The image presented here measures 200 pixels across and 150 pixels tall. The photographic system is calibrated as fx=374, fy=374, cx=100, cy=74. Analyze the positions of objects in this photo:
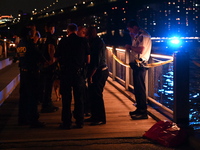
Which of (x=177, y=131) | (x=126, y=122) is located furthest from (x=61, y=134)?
(x=177, y=131)

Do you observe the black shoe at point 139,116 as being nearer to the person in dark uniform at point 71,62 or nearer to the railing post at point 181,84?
the railing post at point 181,84

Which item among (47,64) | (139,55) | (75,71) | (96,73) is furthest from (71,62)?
(47,64)

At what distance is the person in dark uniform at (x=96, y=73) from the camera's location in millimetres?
6312

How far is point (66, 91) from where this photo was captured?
6.00 meters

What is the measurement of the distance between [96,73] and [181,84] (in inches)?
58.1

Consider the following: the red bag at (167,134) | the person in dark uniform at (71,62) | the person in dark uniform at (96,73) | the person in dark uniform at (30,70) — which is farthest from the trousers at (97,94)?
the red bag at (167,134)

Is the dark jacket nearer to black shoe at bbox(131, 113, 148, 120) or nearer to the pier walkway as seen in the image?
the pier walkway

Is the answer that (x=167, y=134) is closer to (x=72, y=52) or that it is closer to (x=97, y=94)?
(x=97, y=94)

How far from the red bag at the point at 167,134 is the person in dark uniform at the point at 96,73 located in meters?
1.26

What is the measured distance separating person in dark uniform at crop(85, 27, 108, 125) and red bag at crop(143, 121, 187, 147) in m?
1.26

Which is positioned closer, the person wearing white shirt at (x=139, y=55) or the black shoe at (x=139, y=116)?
Result: the person wearing white shirt at (x=139, y=55)

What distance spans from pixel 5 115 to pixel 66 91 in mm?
2097

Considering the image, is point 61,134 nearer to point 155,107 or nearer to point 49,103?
point 49,103

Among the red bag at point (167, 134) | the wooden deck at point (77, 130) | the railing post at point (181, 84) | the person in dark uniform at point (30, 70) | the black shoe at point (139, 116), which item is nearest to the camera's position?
the red bag at point (167, 134)
